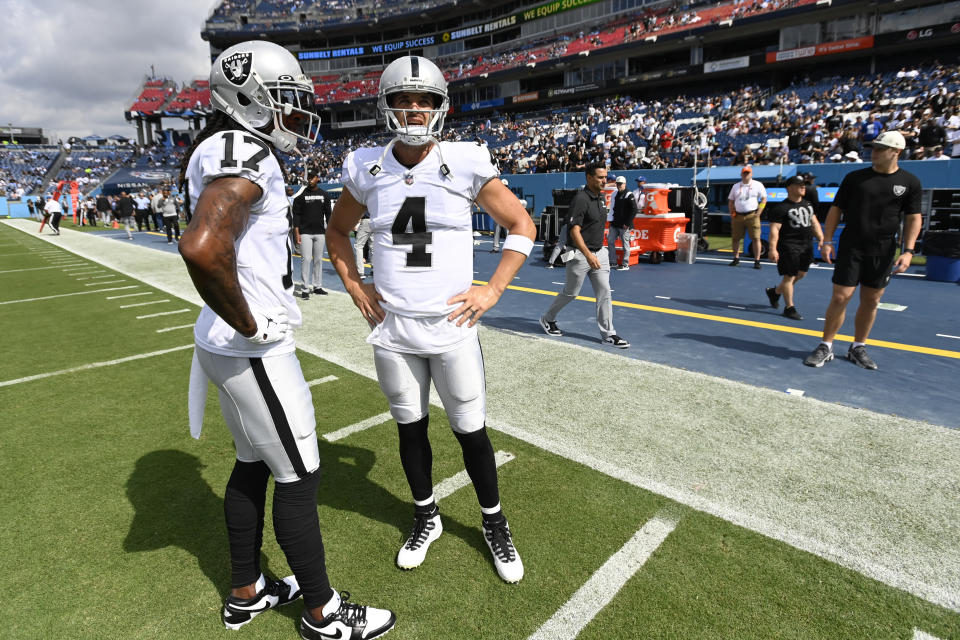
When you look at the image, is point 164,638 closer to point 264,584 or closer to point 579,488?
point 264,584

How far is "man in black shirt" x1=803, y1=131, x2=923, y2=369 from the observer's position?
188 inches

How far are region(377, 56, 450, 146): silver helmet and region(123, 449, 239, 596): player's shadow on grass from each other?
212cm

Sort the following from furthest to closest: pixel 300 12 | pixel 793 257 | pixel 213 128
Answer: pixel 300 12 < pixel 793 257 < pixel 213 128

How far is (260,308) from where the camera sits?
1.87 metres

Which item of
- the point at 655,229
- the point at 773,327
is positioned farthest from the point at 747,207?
the point at 773,327

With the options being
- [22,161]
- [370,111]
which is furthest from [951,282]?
[22,161]

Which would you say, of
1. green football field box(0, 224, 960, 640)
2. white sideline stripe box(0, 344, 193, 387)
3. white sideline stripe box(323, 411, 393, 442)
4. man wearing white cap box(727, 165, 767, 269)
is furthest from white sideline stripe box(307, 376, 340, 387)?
man wearing white cap box(727, 165, 767, 269)

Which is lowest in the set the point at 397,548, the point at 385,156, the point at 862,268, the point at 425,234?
the point at 397,548

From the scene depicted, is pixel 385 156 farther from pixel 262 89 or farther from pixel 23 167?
pixel 23 167

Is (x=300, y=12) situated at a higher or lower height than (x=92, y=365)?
higher

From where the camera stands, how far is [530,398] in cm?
440

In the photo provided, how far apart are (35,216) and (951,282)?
2282 inches

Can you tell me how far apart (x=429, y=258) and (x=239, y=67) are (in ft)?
3.17

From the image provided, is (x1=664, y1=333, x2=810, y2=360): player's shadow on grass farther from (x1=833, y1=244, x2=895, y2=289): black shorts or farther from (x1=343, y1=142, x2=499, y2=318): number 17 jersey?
(x1=343, y1=142, x2=499, y2=318): number 17 jersey
